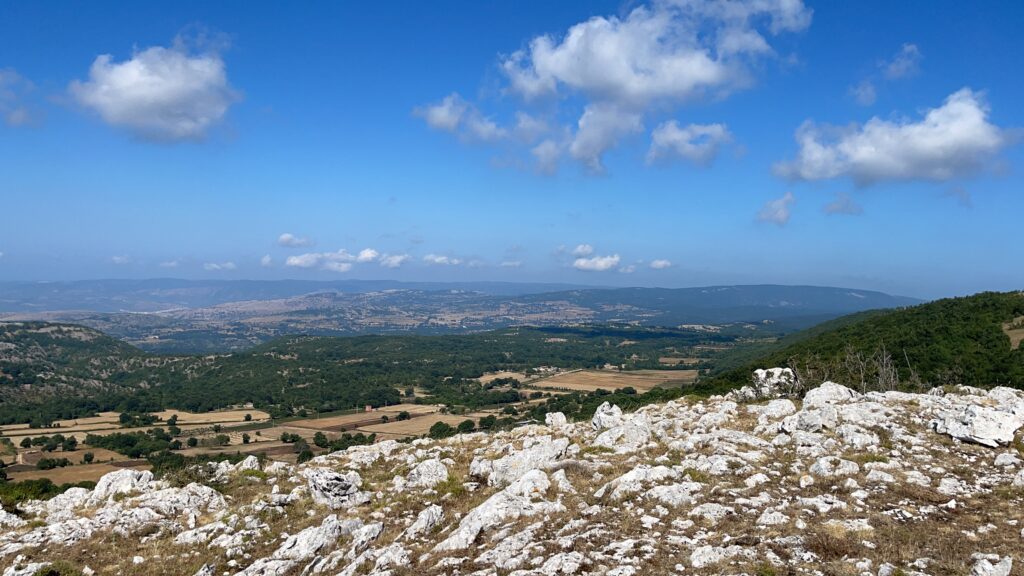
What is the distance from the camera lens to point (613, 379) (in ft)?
545

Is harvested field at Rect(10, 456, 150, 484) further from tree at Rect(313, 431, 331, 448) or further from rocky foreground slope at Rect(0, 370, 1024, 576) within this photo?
rocky foreground slope at Rect(0, 370, 1024, 576)

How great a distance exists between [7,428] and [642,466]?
13830 centimetres

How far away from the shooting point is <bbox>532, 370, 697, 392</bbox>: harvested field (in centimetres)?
15200

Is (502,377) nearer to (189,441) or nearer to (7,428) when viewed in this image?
(189,441)

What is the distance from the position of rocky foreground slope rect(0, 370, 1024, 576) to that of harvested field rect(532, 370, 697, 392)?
122m

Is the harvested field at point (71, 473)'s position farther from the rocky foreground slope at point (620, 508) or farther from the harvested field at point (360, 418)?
the rocky foreground slope at point (620, 508)

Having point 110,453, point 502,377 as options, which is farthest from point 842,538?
point 502,377

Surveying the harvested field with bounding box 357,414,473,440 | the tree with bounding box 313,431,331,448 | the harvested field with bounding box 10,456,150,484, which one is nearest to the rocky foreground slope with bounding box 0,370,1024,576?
the harvested field with bounding box 10,456,150,484

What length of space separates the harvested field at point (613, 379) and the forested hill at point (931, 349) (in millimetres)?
62654

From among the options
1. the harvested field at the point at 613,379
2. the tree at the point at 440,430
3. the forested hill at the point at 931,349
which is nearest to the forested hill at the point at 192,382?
the harvested field at the point at 613,379

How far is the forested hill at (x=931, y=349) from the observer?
179ft

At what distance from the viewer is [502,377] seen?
184m

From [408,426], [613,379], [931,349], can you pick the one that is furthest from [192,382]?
[931,349]

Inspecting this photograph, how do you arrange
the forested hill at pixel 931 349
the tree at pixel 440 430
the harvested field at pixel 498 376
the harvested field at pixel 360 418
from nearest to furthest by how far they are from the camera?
the forested hill at pixel 931 349 → the tree at pixel 440 430 → the harvested field at pixel 360 418 → the harvested field at pixel 498 376
